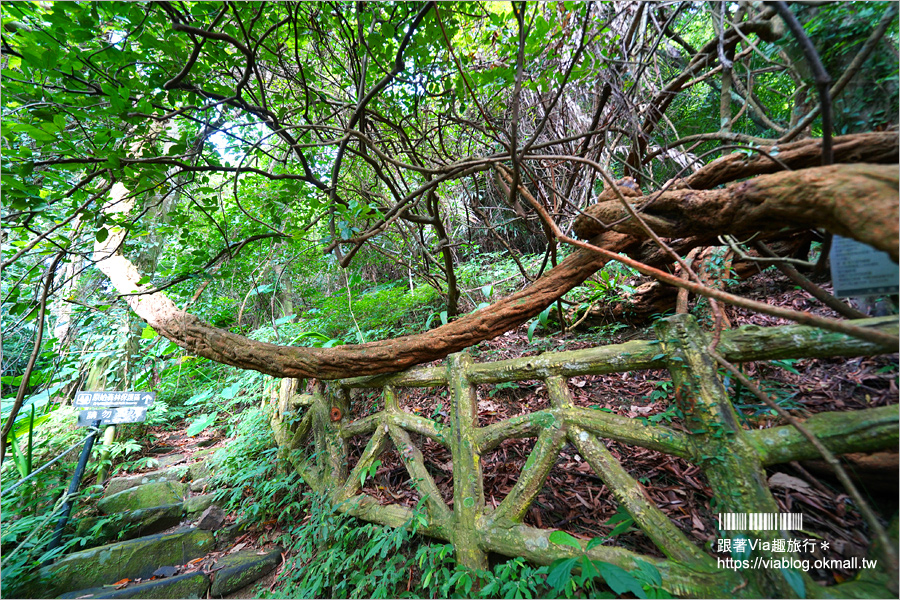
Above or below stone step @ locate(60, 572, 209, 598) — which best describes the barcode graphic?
above

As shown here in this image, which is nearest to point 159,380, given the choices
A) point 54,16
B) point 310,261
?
point 310,261

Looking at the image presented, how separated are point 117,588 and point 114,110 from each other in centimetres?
312

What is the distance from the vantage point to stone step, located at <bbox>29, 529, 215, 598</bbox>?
236cm

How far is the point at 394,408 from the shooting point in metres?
2.33

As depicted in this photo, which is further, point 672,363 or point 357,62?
point 357,62

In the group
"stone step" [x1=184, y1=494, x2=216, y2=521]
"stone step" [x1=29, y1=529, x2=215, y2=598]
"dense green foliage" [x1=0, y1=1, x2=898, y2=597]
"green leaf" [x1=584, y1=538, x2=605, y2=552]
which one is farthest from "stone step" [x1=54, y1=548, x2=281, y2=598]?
"green leaf" [x1=584, y1=538, x2=605, y2=552]

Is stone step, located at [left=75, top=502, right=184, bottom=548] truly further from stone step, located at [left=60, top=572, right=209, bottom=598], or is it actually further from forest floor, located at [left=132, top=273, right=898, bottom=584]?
forest floor, located at [left=132, top=273, right=898, bottom=584]

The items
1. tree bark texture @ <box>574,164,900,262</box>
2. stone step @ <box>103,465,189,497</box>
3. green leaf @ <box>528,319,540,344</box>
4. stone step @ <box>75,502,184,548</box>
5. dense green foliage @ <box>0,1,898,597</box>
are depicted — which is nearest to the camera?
tree bark texture @ <box>574,164,900,262</box>

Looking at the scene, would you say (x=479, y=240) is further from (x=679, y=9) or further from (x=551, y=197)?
(x=679, y=9)

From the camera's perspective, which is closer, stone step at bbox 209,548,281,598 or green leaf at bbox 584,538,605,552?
green leaf at bbox 584,538,605,552

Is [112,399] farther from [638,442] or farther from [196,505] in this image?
[638,442]

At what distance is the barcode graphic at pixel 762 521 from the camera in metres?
1.16

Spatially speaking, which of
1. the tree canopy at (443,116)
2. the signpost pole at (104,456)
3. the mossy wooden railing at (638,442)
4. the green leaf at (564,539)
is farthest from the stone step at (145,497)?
the green leaf at (564,539)

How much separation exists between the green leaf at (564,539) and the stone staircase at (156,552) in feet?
7.56
